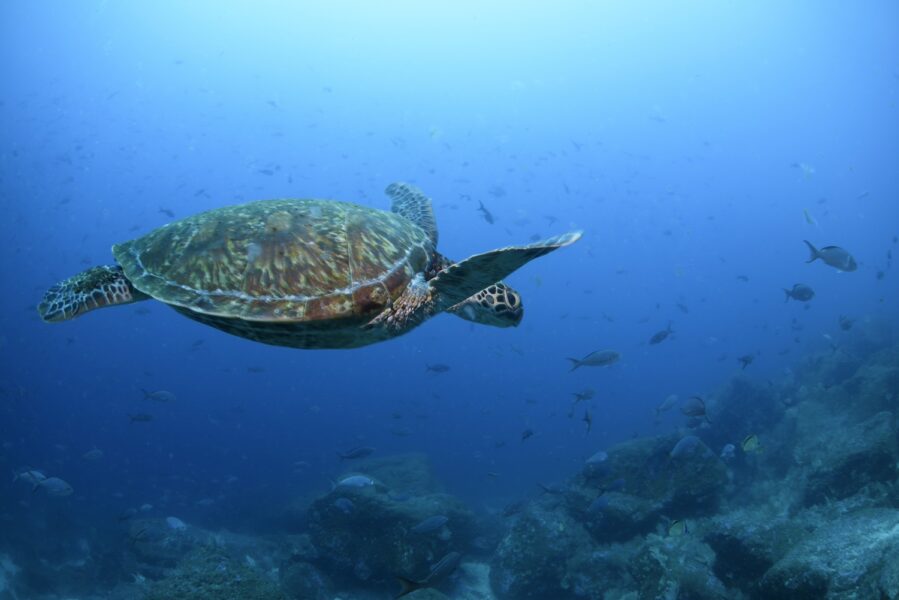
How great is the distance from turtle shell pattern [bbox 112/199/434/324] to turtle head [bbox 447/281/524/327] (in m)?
0.61

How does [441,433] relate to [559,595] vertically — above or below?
below

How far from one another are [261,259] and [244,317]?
22.9 inches

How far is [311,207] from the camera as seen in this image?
458 cm

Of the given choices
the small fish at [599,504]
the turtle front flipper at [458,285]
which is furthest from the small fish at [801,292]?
the turtle front flipper at [458,285]

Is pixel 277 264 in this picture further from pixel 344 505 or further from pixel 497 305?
pixel 344 505

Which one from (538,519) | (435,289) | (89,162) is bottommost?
(538,519)

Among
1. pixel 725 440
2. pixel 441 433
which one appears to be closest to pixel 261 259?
pixel 725 440

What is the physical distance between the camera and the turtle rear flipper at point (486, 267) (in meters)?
2.70

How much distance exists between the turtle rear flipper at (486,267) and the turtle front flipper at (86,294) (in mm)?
2781

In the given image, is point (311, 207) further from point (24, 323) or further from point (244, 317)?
point (24, 323)

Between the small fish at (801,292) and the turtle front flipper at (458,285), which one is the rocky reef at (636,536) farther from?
the turtle front flipper at (458,285)

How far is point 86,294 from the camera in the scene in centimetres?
440

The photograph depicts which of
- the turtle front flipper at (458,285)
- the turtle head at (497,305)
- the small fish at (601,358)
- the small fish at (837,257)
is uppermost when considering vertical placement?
the turtle front flipper at (458,285)

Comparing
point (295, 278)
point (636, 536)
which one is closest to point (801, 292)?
point (636, 536)
